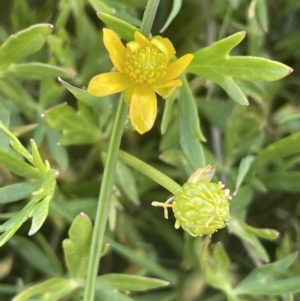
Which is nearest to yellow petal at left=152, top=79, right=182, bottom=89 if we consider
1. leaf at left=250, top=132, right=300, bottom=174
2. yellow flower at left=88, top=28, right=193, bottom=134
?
yellow flower at left=88, top=28, right=193, bottom=134

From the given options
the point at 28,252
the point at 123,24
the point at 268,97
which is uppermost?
the point at 123,24

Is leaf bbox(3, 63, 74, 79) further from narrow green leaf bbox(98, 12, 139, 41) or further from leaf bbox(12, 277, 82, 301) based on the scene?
leaf bbox(12, 277, 82, 301)

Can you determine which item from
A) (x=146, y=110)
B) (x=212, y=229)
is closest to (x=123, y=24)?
(x=146, y=110)

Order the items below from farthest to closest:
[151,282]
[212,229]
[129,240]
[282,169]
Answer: [129,240], [282,169], [151,282], [212,229]

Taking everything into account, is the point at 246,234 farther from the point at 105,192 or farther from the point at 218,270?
the point at 105,192

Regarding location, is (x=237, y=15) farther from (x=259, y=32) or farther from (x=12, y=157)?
(x=12, y=157)

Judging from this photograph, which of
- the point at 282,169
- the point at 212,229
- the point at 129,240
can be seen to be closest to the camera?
the point at 212,229

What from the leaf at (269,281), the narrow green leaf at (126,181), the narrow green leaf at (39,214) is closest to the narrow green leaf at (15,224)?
the narrow green leaf at (39,214)
